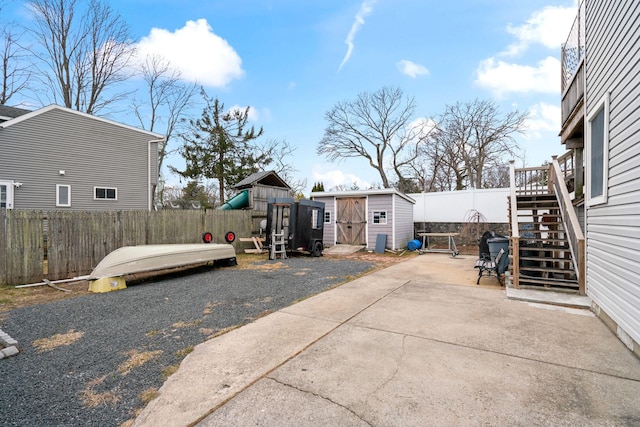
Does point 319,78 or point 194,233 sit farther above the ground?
point 319,78

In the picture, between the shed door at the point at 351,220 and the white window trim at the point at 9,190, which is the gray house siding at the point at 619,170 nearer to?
the shed door at the point at 351,220

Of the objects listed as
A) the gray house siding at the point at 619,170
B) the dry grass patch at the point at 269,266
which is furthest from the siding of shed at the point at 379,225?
the gray house siding at the point at 619,170

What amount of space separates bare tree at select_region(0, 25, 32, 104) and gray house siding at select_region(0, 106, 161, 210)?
7079 millimetres

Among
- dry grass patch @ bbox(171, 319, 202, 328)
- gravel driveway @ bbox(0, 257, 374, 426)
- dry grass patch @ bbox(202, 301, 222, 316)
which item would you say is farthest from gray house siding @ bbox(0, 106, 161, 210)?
dry grass patch @ bbox(171, 319, 202, 328)

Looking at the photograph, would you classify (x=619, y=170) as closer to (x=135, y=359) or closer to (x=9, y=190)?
(x=135, y=359)

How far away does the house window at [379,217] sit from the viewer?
11.7m

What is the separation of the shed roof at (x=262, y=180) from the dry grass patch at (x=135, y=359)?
1225 centimetres

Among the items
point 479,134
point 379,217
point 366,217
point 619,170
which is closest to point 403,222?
point 379,217

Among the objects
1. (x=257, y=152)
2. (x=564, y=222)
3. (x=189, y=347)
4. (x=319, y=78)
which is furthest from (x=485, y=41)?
(x=257, y=152)

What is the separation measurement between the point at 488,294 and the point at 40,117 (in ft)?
48.4

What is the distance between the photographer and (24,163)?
33.1 feet

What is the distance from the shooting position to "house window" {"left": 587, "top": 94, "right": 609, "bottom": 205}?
11.9 ft

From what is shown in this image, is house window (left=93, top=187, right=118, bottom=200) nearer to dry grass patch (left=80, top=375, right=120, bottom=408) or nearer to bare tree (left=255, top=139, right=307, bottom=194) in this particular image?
bare tree (left=255, top=139, right=307, bottom=194)

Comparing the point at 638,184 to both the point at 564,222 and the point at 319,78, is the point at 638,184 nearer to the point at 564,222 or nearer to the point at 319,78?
the point at 564,222
